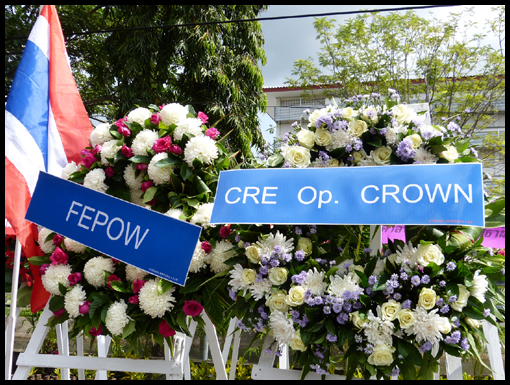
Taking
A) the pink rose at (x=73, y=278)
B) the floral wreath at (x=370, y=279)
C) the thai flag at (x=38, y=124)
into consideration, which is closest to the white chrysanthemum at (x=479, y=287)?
the floral wreath at (x=370, y=279)

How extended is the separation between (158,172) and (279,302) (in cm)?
85

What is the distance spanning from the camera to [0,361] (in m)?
1.99

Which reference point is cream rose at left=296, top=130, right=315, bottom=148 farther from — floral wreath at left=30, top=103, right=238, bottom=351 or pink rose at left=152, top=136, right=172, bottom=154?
pink rose at left=152, top=136, right=172, bottom=154

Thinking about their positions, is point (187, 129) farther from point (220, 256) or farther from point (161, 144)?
point (220, 256)

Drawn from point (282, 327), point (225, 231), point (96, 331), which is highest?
point (225, 231)

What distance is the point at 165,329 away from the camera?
5.48 feet

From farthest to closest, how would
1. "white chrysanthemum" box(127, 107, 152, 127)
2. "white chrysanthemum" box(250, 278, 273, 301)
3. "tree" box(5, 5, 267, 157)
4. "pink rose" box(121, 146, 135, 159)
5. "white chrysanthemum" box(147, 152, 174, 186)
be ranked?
Answer: "tree" box(5, 5, 267, 157) < "white chrysanthemum" box(127, 107, 152, 127) < "pink rose" box(121, 146, 135, 159) < "white chrysanthemum" box(147, 152, 174, 186) < "white chrysanthemum" box(250, 278, 273, 301)

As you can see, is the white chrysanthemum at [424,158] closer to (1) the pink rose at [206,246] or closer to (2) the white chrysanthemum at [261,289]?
(2) the white chrysanthemum at [261,289]

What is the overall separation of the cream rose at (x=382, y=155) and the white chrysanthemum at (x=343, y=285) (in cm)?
51

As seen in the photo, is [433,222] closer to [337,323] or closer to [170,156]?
[337,323]

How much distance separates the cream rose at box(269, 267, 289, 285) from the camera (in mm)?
1467

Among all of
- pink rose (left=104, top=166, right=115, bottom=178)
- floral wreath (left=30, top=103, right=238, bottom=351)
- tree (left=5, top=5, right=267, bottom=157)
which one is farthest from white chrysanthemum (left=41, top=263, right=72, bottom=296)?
tree (left=5, top=5, right=267, bottom=157)

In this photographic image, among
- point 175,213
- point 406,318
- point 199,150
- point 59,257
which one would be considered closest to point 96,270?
point 59,257

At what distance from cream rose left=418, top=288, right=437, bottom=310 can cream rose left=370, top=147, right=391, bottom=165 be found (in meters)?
0.56
